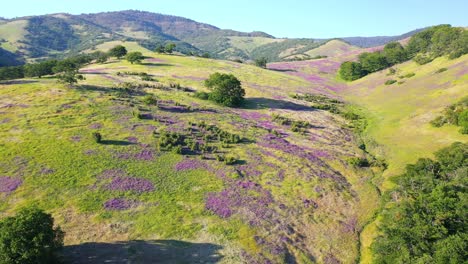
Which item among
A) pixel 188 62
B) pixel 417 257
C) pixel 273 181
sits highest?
pixel 188 62

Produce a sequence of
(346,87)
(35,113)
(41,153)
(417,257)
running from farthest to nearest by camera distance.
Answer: (346,87), (35,113), (41,153), (417,257)

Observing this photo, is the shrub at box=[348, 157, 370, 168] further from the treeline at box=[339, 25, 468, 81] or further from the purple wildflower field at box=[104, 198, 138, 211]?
the treeline at box=[339, 25, 468, 81]

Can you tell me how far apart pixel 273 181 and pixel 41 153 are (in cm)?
3117

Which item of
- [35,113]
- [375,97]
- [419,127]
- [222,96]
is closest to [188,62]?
[222,96]

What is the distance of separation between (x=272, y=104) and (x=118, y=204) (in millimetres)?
57488

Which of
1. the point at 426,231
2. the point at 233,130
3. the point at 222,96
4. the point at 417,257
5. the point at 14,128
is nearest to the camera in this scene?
the point at 417,257

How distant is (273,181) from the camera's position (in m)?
44.5

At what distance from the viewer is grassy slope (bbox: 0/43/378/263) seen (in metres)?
32.2

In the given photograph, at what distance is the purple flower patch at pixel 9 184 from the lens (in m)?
34.9

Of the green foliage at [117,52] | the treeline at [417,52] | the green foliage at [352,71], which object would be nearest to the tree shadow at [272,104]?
the treeline at [417,52]

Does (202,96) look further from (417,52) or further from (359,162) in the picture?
(417,52)

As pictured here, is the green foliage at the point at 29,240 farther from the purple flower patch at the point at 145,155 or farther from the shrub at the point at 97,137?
the shrub at the point at 97,137

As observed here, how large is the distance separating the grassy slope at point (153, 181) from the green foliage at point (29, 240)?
439 centimetres

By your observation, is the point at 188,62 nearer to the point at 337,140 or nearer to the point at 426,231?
the point at 337,140
